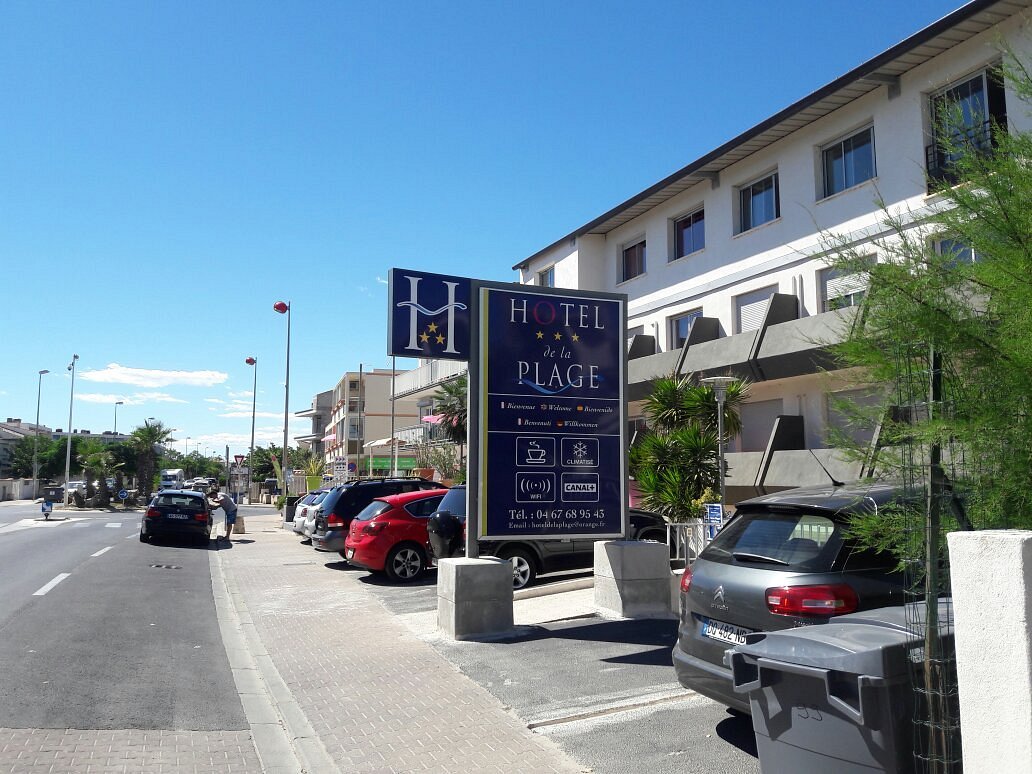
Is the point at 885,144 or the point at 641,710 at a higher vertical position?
the point at 885,144

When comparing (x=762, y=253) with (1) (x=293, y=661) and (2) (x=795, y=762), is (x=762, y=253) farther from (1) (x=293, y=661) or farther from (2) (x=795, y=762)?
(2) (x=795, y=762)

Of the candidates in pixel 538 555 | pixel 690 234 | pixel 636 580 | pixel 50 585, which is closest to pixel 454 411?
pixel 690 234

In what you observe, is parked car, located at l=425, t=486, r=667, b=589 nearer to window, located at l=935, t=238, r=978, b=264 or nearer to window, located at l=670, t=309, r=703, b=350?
window, located at l=935, t=238, r=978, b=264

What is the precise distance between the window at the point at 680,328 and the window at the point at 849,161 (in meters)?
5.56

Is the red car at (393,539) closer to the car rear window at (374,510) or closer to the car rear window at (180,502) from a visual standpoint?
the car rear window at (374,510)

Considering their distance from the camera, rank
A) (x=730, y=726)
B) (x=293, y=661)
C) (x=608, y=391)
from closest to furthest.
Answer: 1. (x=730, y=726)
2. (x=293, y=661)
3. (x=608, y=391)

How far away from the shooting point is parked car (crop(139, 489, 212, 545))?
75.0ft

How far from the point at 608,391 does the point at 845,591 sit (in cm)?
529

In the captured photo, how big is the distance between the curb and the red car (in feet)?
10.9

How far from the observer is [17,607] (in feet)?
36.8

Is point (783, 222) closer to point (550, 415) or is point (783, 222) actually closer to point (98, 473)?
point (550, 415)

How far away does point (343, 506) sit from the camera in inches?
711

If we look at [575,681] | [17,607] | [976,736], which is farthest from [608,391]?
[17,607]

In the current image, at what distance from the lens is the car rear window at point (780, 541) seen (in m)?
5.31
